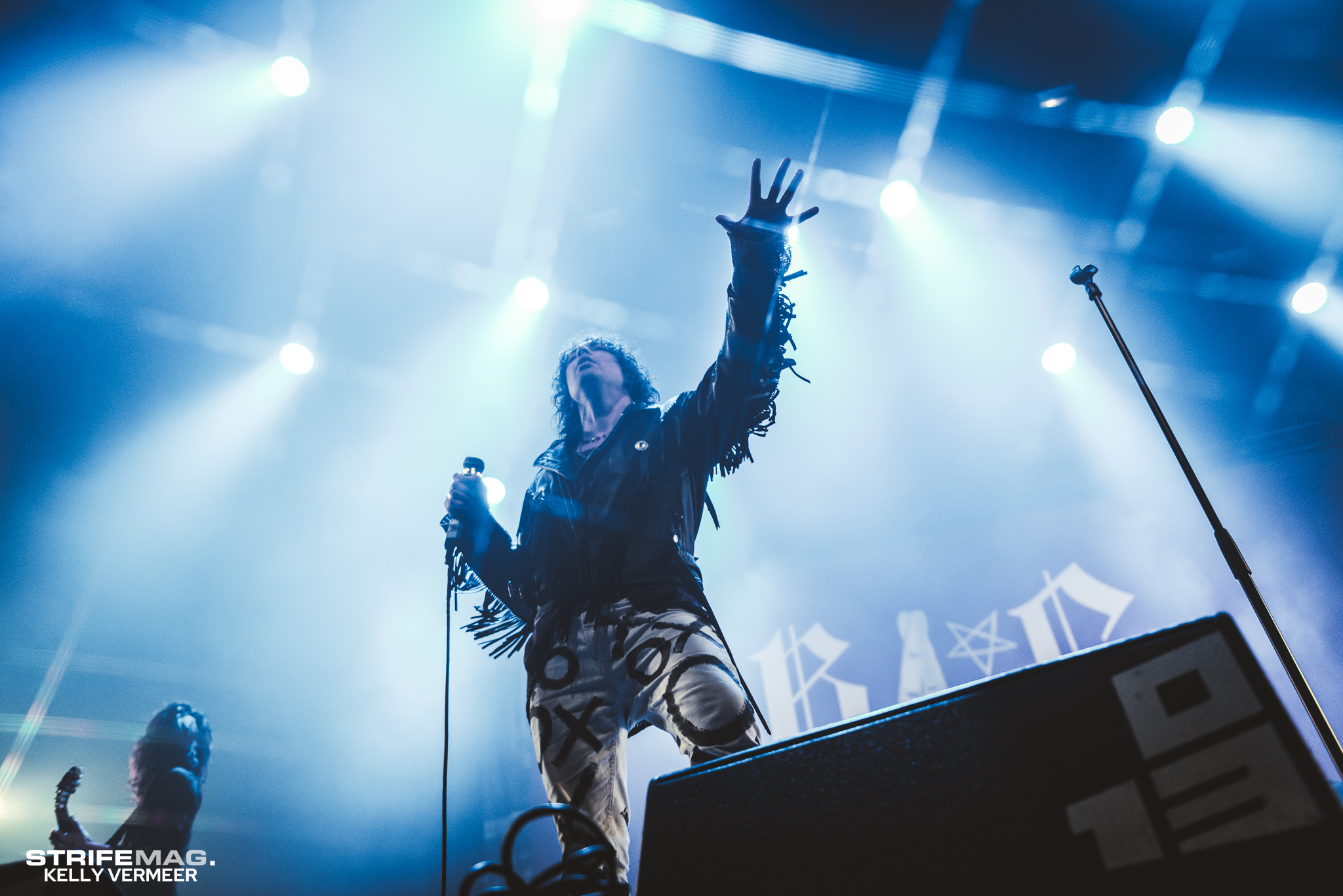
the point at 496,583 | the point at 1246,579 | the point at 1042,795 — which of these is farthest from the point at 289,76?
the point at 1246,579

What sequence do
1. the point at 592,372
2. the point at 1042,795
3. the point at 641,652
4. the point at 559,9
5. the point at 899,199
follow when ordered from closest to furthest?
the point at 1042,795 → the point at 641,652 → the point at 592,372 → the point at 559,9 → the point at 899,199

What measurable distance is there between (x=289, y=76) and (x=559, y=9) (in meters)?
1.77

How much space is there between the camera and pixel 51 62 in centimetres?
356

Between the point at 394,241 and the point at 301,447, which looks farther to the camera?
the point at 301,447

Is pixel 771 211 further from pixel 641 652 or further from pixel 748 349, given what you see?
pixel 641 652

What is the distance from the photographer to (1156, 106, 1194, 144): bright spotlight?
11.6ft

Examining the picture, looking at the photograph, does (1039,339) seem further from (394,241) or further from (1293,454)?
(394,241)

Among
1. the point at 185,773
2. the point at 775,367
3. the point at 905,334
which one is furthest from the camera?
the point at 905,334

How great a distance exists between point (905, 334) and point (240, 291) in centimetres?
520

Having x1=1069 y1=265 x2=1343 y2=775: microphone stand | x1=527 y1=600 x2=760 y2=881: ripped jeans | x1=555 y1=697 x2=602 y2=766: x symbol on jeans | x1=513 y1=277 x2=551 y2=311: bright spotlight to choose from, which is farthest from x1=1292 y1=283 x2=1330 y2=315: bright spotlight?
x1=513 y1=277 x2=551 y2=311: bright spotlight

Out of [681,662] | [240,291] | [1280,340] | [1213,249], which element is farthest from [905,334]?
[240,291]

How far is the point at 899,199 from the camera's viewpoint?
4.57 m

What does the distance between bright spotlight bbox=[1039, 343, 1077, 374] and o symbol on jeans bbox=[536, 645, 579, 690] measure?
457 centimetres

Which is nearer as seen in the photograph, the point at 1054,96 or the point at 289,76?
the point at 1054,96
